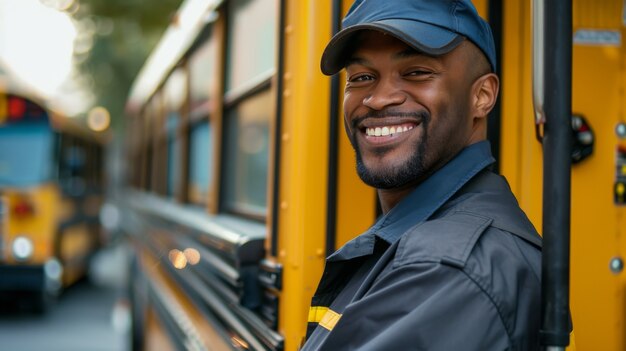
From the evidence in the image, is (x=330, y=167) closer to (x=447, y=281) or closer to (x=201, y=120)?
Result: (x=447, y=281)

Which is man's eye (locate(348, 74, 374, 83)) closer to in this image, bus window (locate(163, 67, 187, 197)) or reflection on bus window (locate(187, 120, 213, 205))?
reflection on bus window (locate(187, 120, 213, 205))

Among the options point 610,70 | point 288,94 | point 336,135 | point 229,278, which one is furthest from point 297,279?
point 610,70

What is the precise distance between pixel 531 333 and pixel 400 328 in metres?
0.20

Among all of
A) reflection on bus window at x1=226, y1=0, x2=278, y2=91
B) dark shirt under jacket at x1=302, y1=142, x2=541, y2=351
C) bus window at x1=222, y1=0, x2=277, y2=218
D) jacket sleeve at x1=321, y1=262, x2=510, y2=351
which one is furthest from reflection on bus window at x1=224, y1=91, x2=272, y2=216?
jacket sleeve at x1=321, y1=262, x2=510, y2=351

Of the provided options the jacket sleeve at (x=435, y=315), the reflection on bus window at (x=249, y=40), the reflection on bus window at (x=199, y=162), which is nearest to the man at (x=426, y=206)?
the jacket sleeve at (x=435, y=315)

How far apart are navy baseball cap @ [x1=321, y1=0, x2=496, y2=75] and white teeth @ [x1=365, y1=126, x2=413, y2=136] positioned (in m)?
0.18

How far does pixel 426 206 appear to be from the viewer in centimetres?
124

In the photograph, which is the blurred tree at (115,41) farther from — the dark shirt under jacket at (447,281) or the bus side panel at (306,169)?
the dark shirt under jacket at (447,281)

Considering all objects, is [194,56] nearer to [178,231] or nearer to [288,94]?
[178,231]

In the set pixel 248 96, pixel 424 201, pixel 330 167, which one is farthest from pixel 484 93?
pixel 248 96

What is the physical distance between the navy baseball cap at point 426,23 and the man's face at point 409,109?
44 mm

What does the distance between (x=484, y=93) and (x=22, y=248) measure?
6.79 meters

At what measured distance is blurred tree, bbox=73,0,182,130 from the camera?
1199cm

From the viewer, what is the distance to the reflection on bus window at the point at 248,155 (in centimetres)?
231
